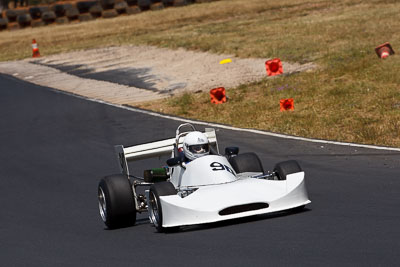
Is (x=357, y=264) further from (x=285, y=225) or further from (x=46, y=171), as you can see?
(x=46, y=171)

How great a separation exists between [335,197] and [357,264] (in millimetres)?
3766

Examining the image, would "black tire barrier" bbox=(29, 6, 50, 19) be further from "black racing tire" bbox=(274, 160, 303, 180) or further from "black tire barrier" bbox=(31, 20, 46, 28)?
"black racing tire" bbox=(274, 160, 303, 180)

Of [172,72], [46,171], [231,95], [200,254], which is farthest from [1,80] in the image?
[200,254]

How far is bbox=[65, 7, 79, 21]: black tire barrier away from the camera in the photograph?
1772 inches

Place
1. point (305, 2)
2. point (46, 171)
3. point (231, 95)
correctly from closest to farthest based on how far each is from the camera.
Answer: point (46, 171), point (231, 95), point (305, 2)

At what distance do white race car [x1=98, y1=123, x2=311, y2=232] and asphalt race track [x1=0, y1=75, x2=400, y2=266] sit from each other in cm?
19

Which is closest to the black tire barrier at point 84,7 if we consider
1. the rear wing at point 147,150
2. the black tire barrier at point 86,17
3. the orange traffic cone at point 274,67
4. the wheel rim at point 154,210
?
the black tire barrier at point 86,17

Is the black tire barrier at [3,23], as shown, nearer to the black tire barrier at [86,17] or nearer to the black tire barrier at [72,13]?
the black tire barrier at [72,13]

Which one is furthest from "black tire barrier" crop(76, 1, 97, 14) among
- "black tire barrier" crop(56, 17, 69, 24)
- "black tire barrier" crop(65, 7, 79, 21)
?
"black tire barrier" crop(56, 17, 69, 24)

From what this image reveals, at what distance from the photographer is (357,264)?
7.47 m

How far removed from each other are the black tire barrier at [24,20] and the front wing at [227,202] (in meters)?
37.0

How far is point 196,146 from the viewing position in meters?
10.8

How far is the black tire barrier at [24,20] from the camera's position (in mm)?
45062

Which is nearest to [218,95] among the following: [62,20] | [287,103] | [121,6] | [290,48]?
[287,103]
